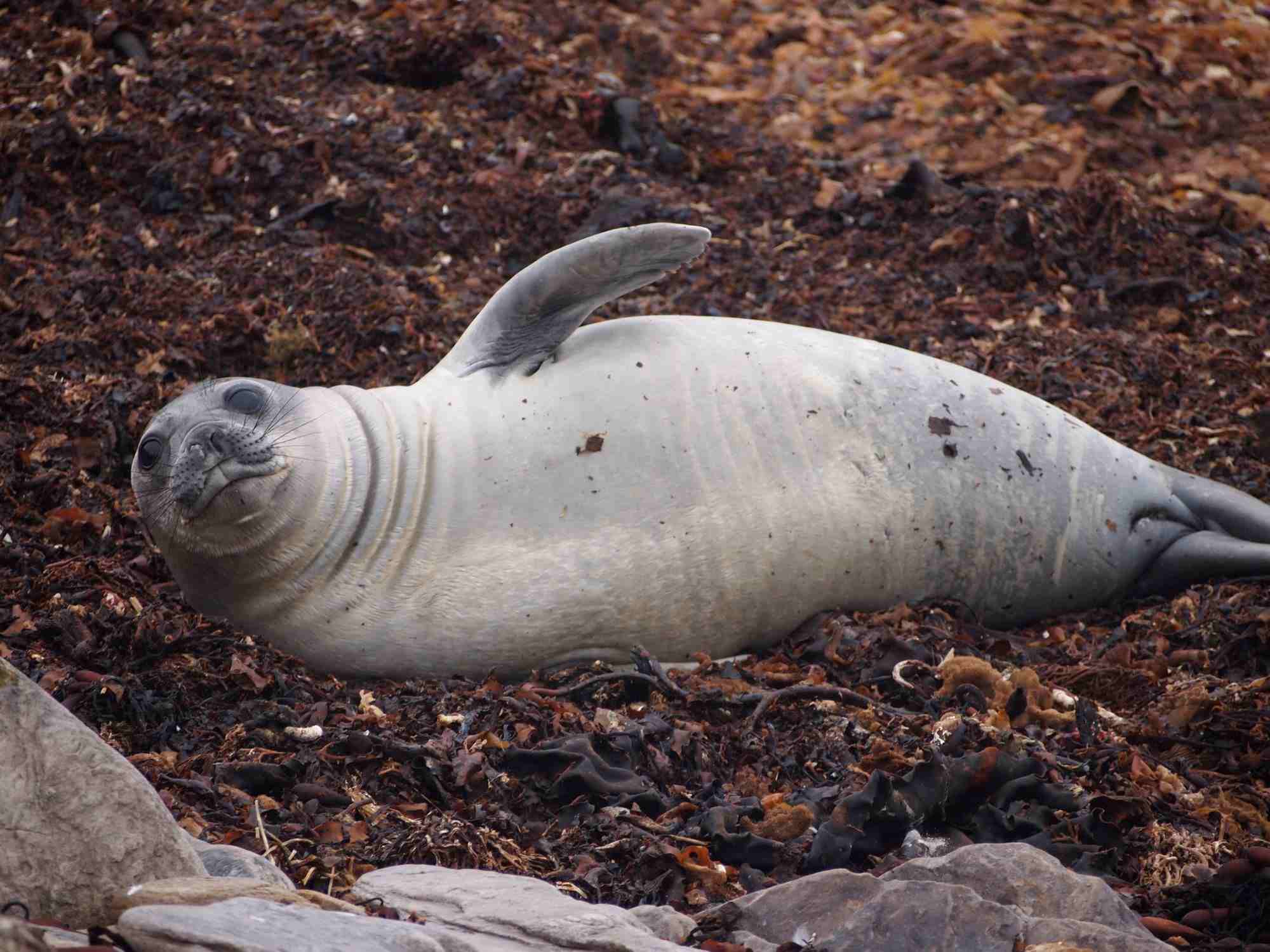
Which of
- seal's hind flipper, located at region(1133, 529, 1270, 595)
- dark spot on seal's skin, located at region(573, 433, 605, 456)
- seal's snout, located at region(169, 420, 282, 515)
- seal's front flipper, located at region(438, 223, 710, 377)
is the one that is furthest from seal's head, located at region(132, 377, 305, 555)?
seal's hind flipper, located at region(1133, 529, 1270, 595)

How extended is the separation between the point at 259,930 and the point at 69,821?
608 millimetres

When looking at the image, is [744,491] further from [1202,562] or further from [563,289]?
[1202,562]

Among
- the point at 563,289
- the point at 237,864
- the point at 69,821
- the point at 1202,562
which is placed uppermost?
the point at 563,289

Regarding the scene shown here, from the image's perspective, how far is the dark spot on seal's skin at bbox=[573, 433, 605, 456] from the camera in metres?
4.70

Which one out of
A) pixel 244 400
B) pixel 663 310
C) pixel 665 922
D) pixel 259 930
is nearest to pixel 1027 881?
pixel 665 922

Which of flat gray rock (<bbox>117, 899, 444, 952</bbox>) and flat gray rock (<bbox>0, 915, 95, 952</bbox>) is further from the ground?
flat gray rock (<bbox>0, 915, 95, 952</bbox>)

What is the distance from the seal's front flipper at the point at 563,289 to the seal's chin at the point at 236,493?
2.67 feet

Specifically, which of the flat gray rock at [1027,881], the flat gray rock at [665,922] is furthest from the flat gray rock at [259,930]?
the flat gray rock at [1027,881]

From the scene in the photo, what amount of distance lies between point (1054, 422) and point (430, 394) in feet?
7.59

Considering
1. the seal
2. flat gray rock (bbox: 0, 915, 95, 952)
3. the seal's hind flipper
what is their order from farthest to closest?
the seal's hind flipper → the seal → flat gray rock (bbox: 0, 915, 95, 952)

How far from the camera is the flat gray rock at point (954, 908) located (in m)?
2.83

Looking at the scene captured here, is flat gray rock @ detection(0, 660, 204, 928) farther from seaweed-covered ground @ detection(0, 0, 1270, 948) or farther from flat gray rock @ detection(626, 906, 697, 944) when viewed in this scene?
flat gray rock @ detection(626, 906, 697, 944)

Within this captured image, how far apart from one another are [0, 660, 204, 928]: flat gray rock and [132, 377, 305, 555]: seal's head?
5.12ft

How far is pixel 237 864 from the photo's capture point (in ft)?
9.90
